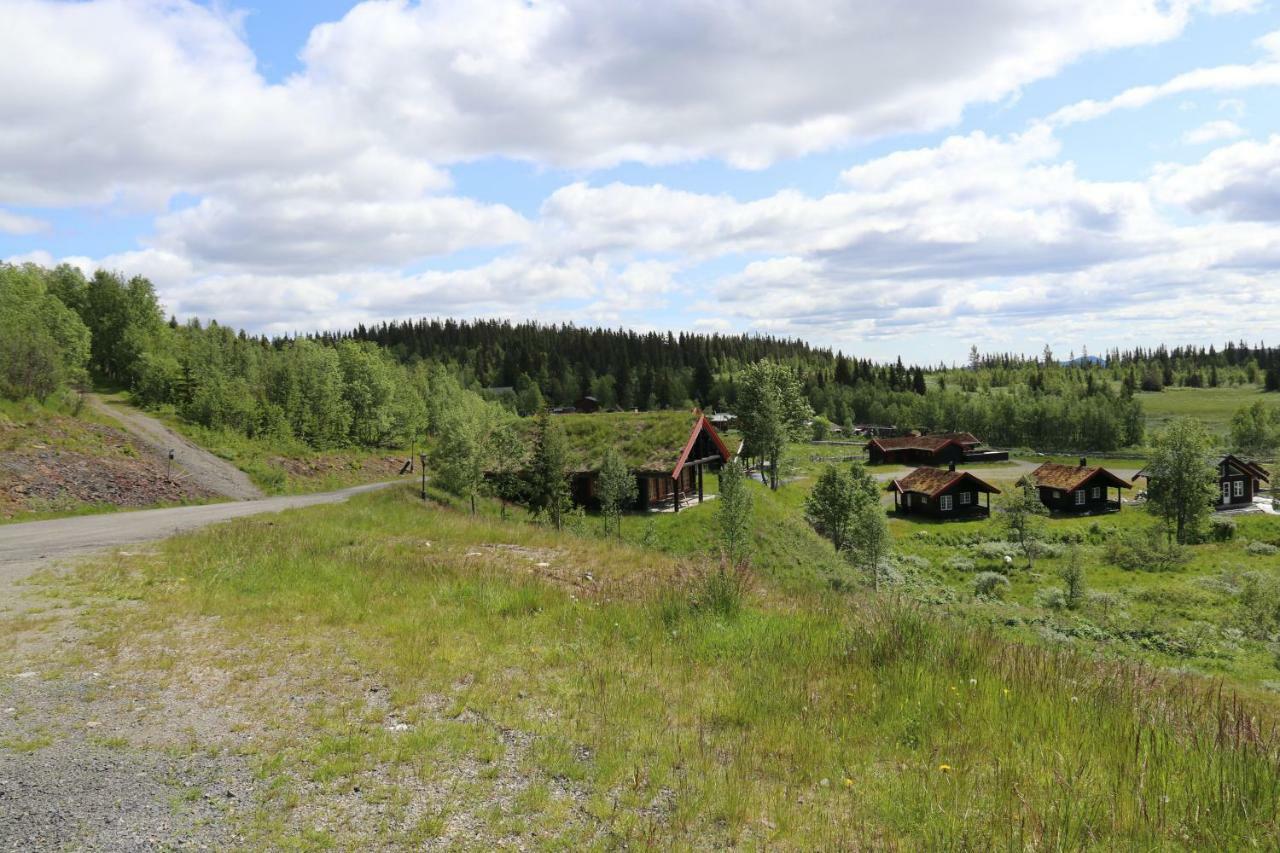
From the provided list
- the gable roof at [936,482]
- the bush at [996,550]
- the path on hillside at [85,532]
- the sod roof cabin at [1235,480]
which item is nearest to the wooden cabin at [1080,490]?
the sod roof cabin at [1235,480]

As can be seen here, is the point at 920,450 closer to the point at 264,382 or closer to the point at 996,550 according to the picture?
the point at 996,550

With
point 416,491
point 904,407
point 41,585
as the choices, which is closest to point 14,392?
point 416,491

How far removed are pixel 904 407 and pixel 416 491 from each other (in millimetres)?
136191

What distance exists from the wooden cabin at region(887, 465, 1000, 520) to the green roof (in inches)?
1548

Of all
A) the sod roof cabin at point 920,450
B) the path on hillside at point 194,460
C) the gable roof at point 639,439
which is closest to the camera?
the path on hillside at point 194,460

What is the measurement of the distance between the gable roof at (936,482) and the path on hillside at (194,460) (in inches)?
2446

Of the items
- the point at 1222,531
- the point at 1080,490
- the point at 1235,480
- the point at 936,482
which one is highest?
the point at 936,482

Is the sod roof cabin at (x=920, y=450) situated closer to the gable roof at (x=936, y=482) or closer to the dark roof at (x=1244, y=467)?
the dark roof at (x=1244, y=467)

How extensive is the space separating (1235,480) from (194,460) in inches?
4026

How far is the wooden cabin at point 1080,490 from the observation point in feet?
229

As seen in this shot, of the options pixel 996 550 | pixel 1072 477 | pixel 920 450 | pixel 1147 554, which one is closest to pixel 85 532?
pixel 996 550

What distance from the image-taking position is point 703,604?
9312 millimetres

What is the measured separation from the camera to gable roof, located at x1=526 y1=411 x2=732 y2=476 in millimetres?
39062

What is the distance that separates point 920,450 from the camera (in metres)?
105
